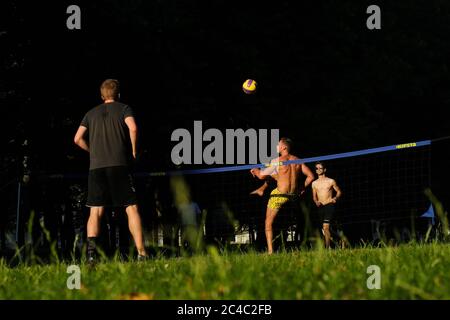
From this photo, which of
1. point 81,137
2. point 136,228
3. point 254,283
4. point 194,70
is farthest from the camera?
point 194,70

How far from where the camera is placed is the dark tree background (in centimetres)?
2314

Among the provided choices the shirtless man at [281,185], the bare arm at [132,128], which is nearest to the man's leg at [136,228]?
the bare arm at [132,128]

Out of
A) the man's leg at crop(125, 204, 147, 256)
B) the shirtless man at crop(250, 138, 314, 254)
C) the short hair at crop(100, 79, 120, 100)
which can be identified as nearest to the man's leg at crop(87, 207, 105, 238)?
the man's leg at crop(125, 204, 147, 256)

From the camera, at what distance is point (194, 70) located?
24.1m

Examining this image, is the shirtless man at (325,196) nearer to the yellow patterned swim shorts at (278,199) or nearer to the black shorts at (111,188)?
the yellow patterned swim shorts at (278,199)

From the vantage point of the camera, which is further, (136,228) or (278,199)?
(278,199)

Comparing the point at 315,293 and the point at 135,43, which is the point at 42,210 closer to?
the point at 135,43

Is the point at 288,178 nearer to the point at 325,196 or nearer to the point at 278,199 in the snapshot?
the point at 278,199

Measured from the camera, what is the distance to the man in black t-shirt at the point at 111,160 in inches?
389

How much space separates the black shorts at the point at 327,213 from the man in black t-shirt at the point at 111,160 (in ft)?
24.7

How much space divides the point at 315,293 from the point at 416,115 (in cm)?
2647

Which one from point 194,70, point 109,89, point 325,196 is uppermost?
point 194,70

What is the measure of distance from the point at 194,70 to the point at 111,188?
14486 millimetres

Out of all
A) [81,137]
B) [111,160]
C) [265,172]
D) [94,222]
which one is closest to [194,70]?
[265,172]
